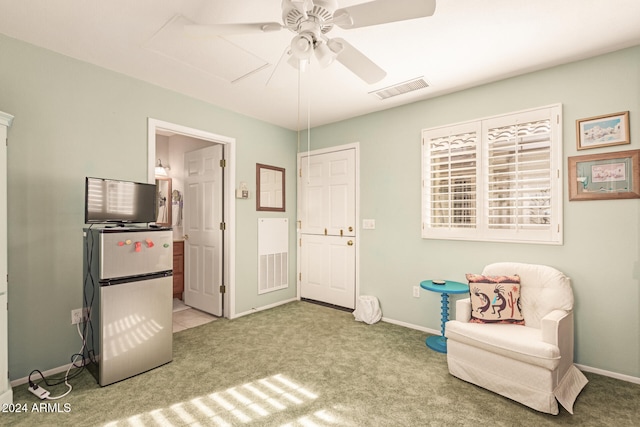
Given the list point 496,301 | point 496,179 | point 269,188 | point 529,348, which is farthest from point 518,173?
point 269,188

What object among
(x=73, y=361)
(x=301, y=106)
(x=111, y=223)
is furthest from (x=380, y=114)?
(x=73, y=361)

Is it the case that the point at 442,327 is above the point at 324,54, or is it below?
below

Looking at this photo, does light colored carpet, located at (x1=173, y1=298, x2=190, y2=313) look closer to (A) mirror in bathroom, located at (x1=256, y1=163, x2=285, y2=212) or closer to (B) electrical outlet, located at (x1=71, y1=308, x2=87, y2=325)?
(B) electrical outlet, located at (x1=71, y1=308, x2=87, y2=325)

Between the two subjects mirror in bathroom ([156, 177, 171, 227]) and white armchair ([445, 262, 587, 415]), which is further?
mirror in bathroom ([156, 177, 171, 227])

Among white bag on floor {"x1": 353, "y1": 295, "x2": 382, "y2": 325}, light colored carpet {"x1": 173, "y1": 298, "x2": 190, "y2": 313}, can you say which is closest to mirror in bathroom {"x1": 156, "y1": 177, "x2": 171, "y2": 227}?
light colored carpet {"x1": 173, "y1": 298, "x2": 190, "y2": 313}

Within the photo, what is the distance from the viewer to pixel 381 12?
1.49 m

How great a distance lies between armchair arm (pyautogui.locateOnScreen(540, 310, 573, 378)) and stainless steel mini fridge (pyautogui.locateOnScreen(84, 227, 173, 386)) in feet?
9.39

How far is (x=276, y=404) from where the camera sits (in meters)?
2.12

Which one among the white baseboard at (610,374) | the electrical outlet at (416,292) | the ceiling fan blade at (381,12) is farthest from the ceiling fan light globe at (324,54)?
the white baseboard at (610,374)


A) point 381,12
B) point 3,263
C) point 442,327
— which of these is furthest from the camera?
point 442,327

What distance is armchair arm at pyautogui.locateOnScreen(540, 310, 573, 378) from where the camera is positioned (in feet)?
6.96

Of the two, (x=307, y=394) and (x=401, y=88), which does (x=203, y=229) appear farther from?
(x=401, y=88)

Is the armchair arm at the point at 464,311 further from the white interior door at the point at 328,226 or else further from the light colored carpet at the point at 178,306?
the light colored carpet at the point at 178,306

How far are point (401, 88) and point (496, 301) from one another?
2191mm
